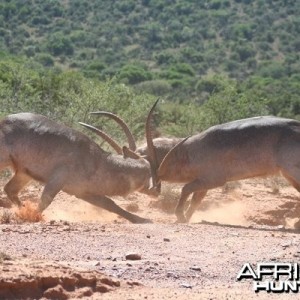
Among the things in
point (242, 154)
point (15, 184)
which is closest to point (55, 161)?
point (15, 184)

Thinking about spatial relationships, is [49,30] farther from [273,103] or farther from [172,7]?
[273,103]

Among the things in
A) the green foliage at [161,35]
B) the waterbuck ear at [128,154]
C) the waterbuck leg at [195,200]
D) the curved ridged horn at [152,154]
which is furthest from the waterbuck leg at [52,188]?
the green foliage at [161,35]

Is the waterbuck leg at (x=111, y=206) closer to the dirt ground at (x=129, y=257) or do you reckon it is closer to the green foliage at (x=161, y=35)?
the dirt ground at (x=129, y=257)

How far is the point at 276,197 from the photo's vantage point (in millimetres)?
18828

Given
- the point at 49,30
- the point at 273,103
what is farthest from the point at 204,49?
the point at 273,103

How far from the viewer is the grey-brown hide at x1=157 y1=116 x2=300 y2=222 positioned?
47.5 feet

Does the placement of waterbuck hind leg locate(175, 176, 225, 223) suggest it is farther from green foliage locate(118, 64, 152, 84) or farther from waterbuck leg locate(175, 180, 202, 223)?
green foliage locate(118, 64, 152, 84)

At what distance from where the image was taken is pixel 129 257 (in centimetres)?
985

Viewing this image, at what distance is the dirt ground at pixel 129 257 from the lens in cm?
800

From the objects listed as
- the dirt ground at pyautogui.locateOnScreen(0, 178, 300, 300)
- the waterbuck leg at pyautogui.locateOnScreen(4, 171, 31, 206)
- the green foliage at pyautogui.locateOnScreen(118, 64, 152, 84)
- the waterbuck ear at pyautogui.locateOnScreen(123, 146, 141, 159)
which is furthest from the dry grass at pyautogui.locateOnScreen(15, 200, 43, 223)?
the green foliage at pyautogui.locateOnScreen(118, 64, 152, 84)

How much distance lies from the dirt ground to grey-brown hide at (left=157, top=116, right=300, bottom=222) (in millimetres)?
1087

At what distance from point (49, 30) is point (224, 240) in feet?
221

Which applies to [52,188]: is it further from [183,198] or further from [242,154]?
[242,154]

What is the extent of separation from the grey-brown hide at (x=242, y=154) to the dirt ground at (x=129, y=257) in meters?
1.09
